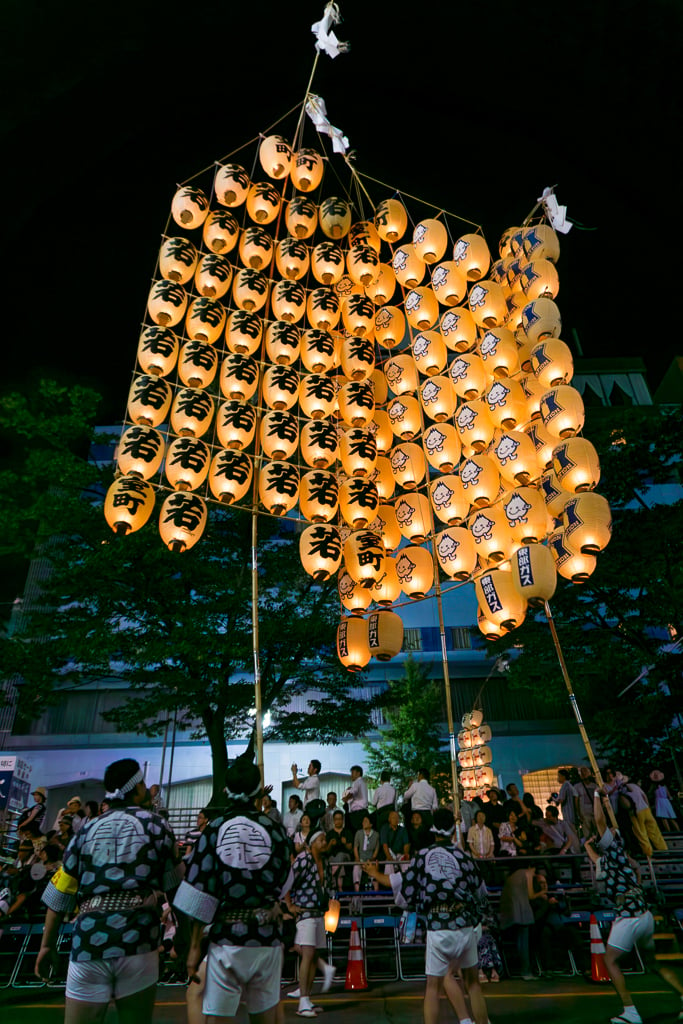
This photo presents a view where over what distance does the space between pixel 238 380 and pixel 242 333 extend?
1081 millimetres

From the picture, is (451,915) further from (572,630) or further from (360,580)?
(572,630)

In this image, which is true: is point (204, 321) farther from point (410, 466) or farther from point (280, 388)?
point (410, 466)

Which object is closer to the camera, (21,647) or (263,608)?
(21,647)

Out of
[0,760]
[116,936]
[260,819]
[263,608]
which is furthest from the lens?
[0,760]

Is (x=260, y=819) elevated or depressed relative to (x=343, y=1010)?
elevated

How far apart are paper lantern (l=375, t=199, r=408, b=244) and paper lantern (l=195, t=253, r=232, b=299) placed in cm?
345

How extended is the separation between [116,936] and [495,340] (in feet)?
32.5

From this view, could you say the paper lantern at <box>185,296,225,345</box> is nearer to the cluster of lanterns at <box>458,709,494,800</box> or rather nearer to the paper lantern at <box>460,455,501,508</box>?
the paper lantern at <box>460,455,501,508</box>

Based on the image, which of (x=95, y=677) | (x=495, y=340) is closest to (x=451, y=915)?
(x=495, y=340)

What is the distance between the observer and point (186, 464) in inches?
390

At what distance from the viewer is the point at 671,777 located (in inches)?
662

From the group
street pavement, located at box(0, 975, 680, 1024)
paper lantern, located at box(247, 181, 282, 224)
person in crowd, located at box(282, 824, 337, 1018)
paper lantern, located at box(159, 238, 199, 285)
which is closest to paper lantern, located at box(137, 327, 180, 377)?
paper lantern, located at box(159, 238, 199, 285)

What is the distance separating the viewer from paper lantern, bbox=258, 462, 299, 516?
1023cm

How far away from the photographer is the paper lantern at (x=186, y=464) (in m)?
9.89
